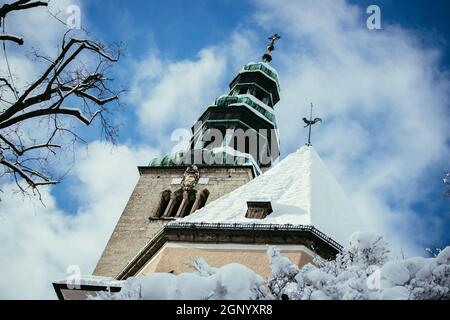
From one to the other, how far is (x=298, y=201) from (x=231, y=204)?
187 cm

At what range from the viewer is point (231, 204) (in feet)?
50.8

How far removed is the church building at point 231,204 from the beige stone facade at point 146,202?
4 centimetres

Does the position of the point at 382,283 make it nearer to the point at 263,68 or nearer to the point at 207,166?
the point at 207,166

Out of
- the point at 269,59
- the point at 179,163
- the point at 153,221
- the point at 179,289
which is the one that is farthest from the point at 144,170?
the point at 179,289

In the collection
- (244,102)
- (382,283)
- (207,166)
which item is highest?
(244,102)

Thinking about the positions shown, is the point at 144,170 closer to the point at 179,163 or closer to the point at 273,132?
the point at 179,163

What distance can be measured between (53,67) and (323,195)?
942 centimetres

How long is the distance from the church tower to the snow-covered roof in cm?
608

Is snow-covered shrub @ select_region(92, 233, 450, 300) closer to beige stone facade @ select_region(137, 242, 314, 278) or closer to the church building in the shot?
the church building

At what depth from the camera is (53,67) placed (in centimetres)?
788

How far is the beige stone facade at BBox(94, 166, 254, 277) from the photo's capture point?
2164cm

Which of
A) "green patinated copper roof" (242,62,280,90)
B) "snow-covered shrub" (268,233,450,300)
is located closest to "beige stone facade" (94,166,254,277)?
"green patinated copper roof" (242,62,280,90)

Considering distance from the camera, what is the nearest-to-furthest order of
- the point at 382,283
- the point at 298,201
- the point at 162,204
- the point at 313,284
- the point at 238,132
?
1. the point at 382,283
2. the point at 313,284
3. the point at 298,201
4. the point at 162,204
5. the point at 238,132

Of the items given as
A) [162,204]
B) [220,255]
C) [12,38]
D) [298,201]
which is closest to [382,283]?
[12,38]
